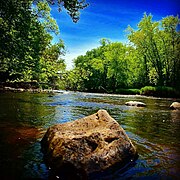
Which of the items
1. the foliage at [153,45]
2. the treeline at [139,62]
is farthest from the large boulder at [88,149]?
the foliage at [153,45]

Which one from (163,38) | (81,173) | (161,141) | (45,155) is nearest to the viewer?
(81,173)

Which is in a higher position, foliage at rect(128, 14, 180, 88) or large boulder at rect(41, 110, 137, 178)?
foliage at rect(128, 14, 180, 88)

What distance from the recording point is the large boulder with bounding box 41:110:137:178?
5.05 m

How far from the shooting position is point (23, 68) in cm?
1182

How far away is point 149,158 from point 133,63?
5822 cm

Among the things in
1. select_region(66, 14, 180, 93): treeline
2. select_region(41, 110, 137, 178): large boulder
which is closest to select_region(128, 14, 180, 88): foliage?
select_region(66, 14, 180, 93): treeline

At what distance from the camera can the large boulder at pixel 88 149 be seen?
5051 mm

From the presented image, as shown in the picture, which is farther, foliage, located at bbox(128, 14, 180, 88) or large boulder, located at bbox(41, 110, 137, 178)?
foliage, located at bbox(128, 14, 180, 88)

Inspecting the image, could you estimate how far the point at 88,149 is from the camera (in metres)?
5.34

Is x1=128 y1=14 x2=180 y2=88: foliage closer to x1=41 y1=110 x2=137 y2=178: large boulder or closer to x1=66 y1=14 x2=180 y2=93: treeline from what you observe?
x1=66 y1=14 x2=180 y2=93: treeline

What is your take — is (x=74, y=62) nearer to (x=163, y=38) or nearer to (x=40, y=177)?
(x=163, y=38)

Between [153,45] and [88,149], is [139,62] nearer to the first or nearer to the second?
[153,45]

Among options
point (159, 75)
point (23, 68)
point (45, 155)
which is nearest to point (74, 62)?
point (159, 75)

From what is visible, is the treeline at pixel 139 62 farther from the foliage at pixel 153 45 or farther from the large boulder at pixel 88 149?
the large boulder at pixel 88 149
